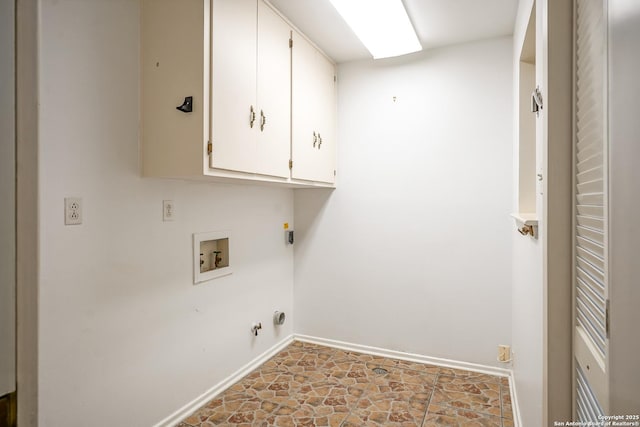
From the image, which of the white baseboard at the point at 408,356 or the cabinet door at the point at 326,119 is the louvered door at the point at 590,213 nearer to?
the white baseboard at the point at 408,356

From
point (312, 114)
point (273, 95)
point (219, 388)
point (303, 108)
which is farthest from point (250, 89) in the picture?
point (219, 388)

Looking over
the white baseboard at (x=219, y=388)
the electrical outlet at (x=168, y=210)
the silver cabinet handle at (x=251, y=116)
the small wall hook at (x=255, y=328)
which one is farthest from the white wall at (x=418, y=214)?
the electrical outlet at (x=168, y=210)

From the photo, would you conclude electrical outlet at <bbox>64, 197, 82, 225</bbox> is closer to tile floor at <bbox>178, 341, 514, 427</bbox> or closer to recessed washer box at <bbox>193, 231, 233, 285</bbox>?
recessed washer box at <bbox>193, 231, 233, 285</bbox>

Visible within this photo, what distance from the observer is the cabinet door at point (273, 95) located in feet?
7.06

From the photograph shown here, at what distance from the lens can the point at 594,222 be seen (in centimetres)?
89

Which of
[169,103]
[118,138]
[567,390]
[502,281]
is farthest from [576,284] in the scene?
[118,138]

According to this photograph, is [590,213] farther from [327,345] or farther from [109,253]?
[327,345]

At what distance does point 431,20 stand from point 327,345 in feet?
8.77

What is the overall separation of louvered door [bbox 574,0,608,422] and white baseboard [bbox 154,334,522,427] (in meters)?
1.31

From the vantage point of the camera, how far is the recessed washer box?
223cm

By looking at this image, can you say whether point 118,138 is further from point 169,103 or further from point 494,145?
point 494,145

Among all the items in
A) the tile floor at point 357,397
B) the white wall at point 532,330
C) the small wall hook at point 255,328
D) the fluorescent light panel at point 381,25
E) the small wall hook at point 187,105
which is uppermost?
the fluorescent light panel at point 381,25

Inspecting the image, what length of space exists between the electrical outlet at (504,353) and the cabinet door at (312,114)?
182 centimetres

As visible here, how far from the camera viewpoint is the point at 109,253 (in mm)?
1706
